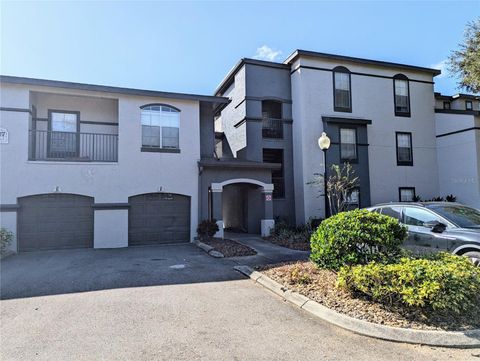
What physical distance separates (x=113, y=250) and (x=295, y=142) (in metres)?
10.4

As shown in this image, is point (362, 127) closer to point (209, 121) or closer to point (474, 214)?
point (209, 121)

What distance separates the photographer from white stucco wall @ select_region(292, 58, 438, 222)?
674 inches

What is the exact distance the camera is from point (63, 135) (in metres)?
14.3

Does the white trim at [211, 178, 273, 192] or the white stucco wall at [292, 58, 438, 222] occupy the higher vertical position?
the white stucco wall at [292, 58, 438, 222]

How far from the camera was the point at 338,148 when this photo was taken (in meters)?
17.8

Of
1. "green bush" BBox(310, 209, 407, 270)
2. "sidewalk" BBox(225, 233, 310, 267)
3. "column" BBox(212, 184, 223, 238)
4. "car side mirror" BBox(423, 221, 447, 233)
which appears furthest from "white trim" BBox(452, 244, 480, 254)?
"column" BBox(212, 184, 223, 238)

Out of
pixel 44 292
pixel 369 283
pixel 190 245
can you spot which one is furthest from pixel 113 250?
pixel 369 283

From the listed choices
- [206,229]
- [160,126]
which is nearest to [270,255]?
[206,229]

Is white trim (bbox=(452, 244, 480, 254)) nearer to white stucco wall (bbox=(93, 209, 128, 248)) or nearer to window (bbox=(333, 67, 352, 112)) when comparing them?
white stucco wall (bbox=(93, 209, 128, 248))

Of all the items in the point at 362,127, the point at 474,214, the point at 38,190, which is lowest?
the point at 474,214

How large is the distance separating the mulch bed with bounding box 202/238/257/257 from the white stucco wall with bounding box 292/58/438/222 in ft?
17.9

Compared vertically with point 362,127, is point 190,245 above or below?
below

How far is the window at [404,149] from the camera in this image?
62.8ft

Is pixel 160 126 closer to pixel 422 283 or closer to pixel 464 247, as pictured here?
pixel 464 247
